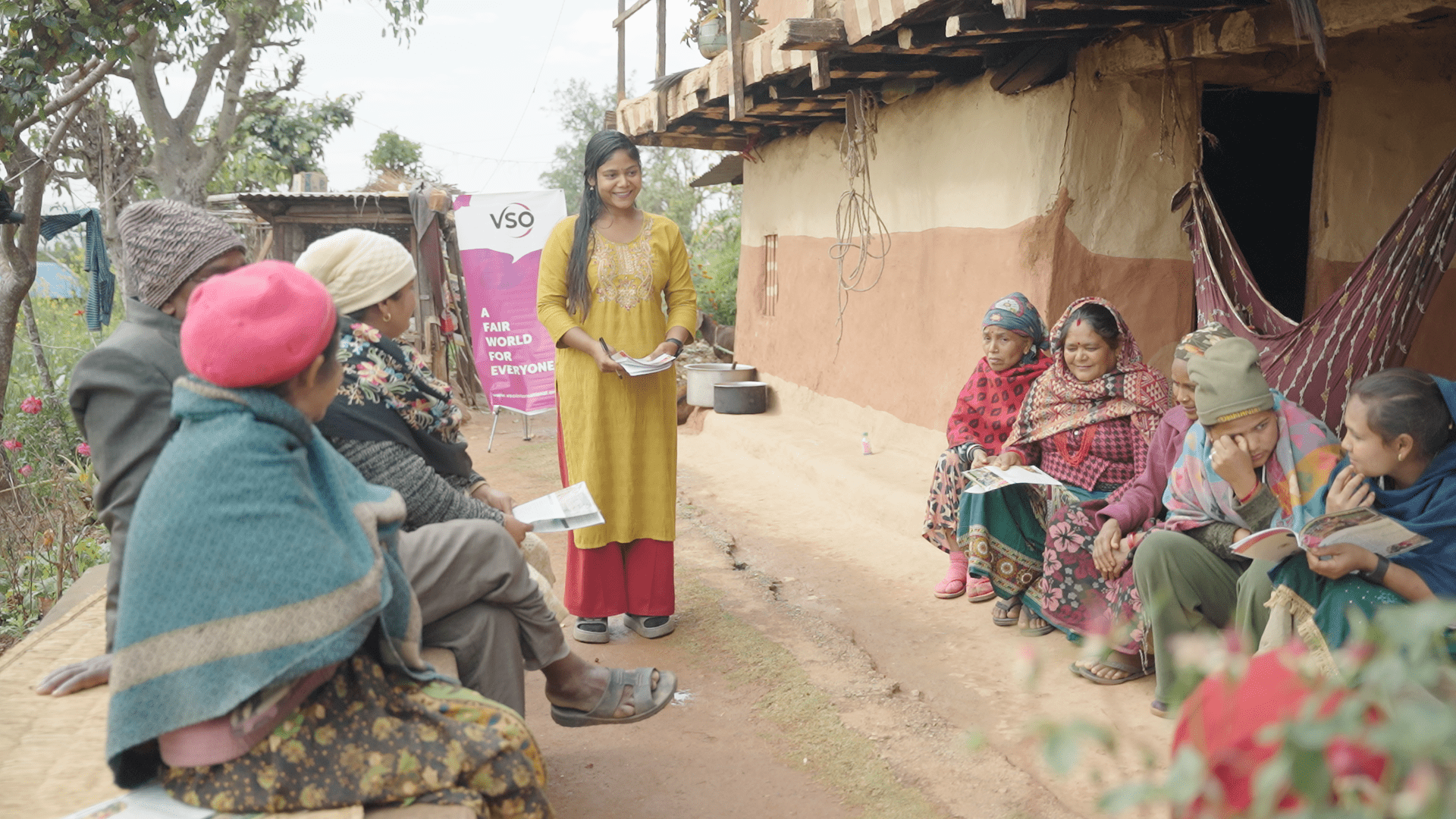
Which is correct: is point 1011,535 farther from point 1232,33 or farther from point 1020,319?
point 1232,33

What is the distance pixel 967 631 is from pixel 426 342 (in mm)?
7007

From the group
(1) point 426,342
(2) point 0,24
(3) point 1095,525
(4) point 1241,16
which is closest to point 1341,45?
(4) point 1241,16

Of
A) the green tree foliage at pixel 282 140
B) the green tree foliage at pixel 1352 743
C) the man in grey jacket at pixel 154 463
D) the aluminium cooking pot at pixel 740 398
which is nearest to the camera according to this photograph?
the green tree foliage at pixel 1352 743

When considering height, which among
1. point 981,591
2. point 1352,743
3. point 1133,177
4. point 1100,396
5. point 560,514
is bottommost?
point 981,591

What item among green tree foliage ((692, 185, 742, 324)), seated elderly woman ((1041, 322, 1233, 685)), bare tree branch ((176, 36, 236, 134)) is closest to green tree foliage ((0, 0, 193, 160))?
seated elderly woman ((1041, 322, 1233, 685))

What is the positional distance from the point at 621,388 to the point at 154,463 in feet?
6.58

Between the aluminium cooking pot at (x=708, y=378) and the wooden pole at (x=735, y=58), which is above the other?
the wooden pole at (x=735, y=58)

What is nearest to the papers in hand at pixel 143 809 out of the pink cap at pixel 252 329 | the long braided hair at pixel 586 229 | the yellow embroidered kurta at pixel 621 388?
the pink cap at pixel 252 329

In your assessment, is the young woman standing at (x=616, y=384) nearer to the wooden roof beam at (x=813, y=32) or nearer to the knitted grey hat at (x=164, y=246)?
the wooden roof beam at (x=813, y=32)

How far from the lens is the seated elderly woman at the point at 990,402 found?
4.19m

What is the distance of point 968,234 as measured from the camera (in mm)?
5621

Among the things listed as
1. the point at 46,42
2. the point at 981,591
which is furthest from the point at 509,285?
the point at 981,591

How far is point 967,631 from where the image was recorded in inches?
158

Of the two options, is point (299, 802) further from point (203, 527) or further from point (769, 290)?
point (769, 290)
